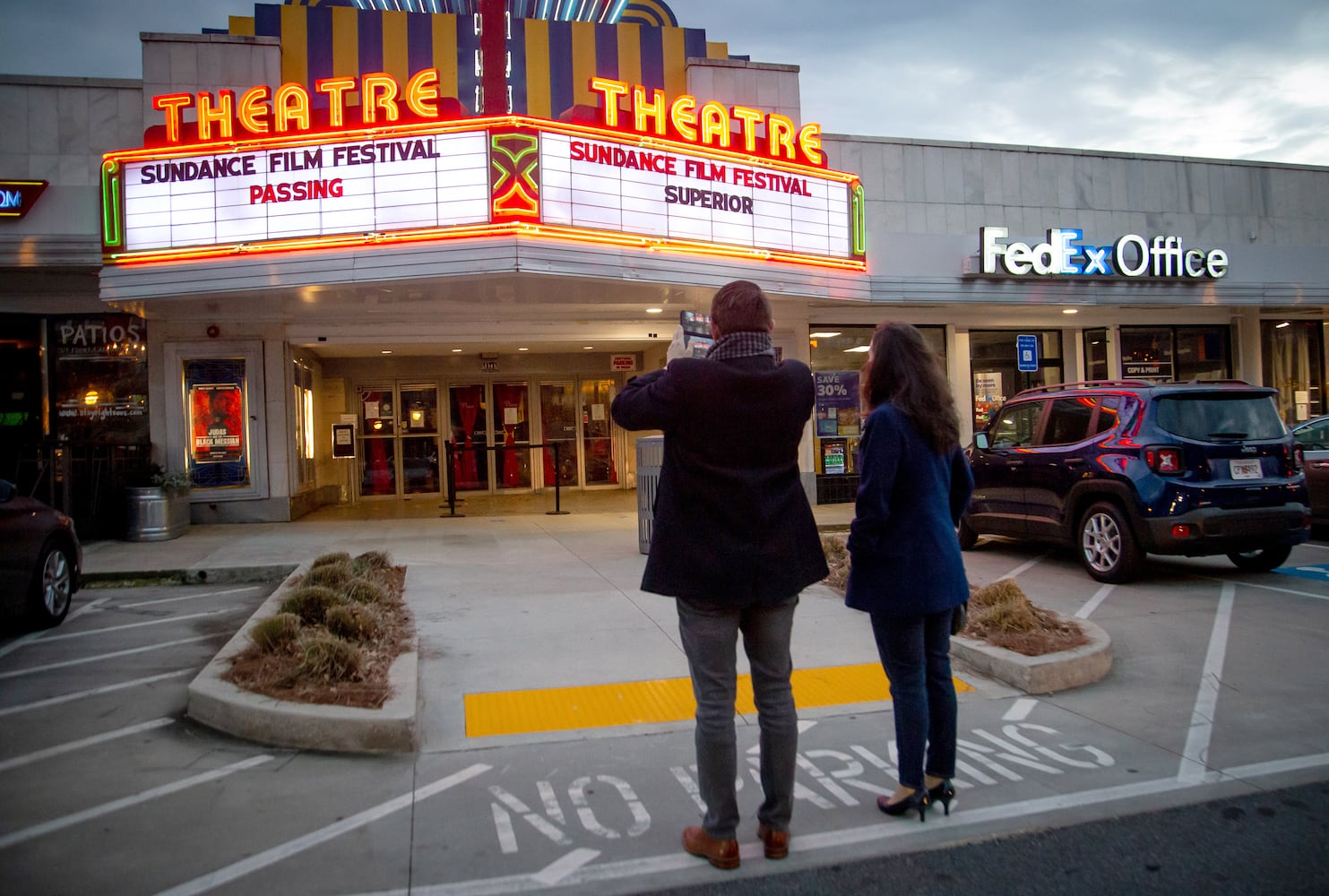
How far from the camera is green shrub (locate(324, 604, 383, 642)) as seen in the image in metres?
5.74

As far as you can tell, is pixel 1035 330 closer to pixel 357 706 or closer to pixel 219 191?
pixel 219 191

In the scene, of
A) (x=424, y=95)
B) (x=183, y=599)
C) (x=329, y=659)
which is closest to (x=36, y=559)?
(x=183, y=599)

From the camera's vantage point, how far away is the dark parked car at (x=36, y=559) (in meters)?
6.61

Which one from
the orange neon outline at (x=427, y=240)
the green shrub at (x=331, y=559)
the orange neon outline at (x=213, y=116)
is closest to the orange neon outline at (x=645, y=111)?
the orange neon outline at (x=427, y=240)

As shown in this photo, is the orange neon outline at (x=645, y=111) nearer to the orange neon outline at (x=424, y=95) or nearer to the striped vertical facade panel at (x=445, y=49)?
the orange neon outline at (x=424, y=95)

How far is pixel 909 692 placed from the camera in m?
3.52

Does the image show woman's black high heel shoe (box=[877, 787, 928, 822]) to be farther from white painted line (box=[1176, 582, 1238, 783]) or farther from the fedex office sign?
the fedex office sign

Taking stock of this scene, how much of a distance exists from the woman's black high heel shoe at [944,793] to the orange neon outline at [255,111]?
34.4 feet

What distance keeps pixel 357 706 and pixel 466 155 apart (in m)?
7.66

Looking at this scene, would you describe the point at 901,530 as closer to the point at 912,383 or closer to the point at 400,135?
the point at 912,383

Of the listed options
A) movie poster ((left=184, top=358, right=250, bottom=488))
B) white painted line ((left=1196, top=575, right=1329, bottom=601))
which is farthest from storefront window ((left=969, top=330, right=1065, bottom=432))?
movie poster ((left=184, top=358, right=250, bottom=488))

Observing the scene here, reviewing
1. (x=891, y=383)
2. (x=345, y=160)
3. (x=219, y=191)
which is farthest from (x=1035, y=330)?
(x=891, y=383)

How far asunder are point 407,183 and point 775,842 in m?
9.29

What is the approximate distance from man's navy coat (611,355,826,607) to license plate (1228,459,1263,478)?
6.49m
